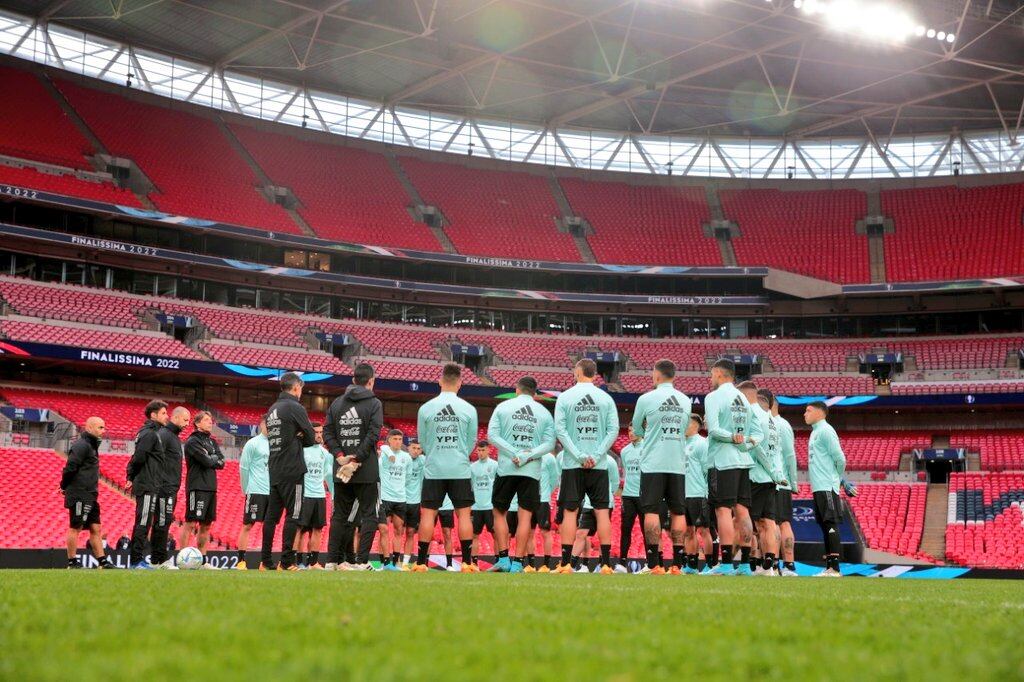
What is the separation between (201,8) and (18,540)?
2808cm

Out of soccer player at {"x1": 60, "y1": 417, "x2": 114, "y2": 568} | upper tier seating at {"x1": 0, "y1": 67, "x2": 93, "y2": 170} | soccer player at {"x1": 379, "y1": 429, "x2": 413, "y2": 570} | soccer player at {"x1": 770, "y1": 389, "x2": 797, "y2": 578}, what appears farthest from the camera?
upper tier seating at {"x1": 0, "y1": 67, "x2": 93, "y2": 170}

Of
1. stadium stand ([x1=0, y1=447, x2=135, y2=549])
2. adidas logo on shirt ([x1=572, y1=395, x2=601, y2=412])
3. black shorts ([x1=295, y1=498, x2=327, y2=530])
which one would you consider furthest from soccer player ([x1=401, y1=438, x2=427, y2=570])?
stadium stand ([x1=0, y1=447, x2=135, y2=549])

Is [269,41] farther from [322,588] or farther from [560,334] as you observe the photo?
[322,588]

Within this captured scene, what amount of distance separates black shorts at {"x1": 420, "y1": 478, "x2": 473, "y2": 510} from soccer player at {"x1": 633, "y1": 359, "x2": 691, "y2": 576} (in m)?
2.25

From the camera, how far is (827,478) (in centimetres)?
1418

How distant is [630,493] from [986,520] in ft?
90.3

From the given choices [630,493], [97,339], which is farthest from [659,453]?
[97,339]

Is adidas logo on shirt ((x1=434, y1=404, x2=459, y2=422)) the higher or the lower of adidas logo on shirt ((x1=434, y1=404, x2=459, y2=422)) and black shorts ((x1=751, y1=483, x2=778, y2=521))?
the higher

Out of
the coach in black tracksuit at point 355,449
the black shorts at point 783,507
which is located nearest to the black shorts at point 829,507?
the black shorts at point 783,507

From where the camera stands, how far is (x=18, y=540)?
23703 mm

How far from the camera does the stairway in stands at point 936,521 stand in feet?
118

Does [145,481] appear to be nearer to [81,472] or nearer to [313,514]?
[81,472]

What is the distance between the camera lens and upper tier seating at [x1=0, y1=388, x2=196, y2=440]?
36469 millimetres

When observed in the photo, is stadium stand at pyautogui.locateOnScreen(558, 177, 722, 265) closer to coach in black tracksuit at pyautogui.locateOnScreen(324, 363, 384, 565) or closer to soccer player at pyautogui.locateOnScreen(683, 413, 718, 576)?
soccer player at pyautogui.locateOnScreen(683, 413, 718, 576)
